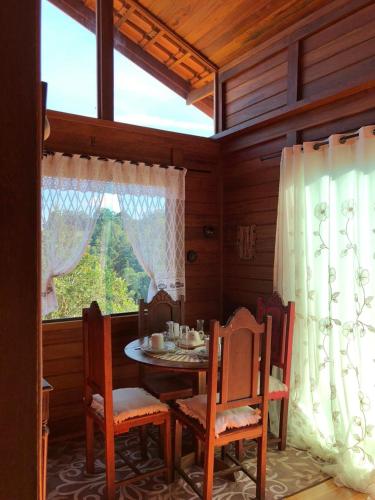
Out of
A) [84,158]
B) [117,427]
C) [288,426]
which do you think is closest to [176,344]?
[117,427]

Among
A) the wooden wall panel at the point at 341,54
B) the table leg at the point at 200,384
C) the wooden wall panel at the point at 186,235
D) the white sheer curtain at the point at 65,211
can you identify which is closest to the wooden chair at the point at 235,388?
the table leg at the point at 200,384

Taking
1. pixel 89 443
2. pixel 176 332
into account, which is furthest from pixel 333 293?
pixel 89 443

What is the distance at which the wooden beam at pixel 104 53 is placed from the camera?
3.12 m

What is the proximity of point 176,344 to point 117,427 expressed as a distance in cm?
70

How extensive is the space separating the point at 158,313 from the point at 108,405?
42.4 inches

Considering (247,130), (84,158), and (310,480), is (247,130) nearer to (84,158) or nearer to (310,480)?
(84,158)

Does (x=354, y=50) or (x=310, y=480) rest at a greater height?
(x=354, y=50)

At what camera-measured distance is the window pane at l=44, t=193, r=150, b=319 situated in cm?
311

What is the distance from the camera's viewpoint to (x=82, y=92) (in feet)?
10.0

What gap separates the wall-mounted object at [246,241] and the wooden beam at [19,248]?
2.83 metres

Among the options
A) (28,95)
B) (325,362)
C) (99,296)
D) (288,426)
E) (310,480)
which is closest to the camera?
(28,95)

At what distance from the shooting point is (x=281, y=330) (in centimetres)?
282

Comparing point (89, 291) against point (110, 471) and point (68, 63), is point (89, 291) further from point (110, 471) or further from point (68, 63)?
point (68, 63)

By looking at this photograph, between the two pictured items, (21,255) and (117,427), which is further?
(117,427)
